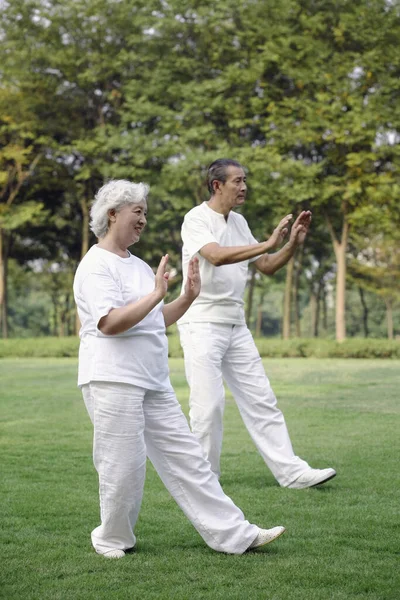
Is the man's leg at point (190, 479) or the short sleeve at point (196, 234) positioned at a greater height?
the short sleeve at point (196, 234)

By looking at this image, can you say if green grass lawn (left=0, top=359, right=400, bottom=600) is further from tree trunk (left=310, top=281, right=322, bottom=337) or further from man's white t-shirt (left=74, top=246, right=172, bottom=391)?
tree trunk (left=310, top=281, right=322, bottom=337)

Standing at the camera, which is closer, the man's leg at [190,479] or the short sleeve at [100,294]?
the short sleeve at [100,294]

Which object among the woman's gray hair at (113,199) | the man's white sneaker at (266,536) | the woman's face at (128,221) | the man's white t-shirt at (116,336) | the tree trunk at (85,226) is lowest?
the man's white sneaker at (266,536)

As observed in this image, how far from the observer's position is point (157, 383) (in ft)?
16.2

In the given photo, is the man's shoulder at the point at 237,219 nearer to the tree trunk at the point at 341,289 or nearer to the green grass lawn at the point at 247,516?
the green grass lawn at the point at 247,516

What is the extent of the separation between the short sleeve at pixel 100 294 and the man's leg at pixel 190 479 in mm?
554

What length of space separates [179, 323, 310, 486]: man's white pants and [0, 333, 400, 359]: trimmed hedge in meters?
23.0

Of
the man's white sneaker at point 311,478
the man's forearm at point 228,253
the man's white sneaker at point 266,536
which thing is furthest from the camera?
the man's white sneaker at point 311,478

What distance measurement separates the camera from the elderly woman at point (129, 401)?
4832 millimetres

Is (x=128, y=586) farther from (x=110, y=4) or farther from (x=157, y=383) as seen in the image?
(x=110, y=4)

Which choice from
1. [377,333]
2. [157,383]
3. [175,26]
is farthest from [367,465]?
[377,333]

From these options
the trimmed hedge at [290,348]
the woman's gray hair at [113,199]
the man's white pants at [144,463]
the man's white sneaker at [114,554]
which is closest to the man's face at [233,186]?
the woman's gray hair at [113,199]

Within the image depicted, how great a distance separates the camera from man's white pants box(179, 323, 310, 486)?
7043mm

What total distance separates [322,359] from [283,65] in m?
11.3
